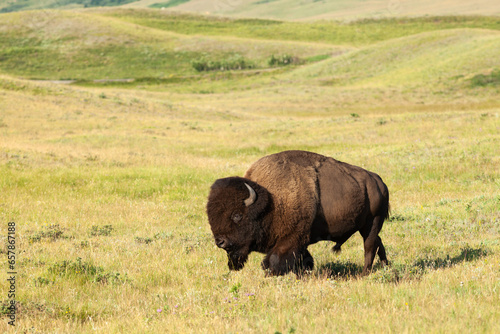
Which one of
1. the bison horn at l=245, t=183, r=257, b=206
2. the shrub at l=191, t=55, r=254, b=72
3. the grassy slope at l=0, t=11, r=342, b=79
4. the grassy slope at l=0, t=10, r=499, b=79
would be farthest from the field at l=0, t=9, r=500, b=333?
the grassy slope at l=0, t=10, r=499, b=79

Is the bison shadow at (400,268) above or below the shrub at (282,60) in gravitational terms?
above

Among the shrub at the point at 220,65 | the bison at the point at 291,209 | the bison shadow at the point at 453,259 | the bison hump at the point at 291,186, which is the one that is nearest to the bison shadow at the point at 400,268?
the bison shadow at the point at 453,259

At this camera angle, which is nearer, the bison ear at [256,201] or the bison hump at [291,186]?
the bison ear at [256,201]

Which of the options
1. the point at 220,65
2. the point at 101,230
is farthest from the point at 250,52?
the point at 101,230

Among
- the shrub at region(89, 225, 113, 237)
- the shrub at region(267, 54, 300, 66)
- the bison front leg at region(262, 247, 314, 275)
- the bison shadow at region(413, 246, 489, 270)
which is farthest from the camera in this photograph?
the shrub at region(267, 54, 300, 66)

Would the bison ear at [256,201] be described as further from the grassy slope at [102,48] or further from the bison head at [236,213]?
the grassy slope at [102,48]

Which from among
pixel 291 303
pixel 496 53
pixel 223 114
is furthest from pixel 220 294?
pixel 496 53

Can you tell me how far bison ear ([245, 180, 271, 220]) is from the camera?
249 inches

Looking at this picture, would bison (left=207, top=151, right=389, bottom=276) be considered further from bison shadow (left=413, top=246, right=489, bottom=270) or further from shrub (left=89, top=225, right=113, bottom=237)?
shrub (left=89, top=225, right=113, bottom=237)

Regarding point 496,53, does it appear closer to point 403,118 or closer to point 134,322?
point 403,118

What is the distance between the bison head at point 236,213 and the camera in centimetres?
636

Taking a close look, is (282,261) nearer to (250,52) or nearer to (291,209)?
(291,209)

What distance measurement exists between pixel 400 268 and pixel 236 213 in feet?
8.66

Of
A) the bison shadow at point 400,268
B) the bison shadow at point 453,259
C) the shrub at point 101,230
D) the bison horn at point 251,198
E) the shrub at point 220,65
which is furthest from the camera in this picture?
the shrub at point 220,65
